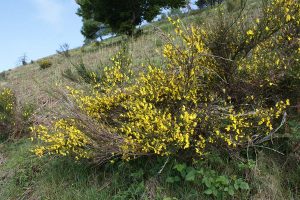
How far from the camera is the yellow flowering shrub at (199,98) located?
374 centimetres

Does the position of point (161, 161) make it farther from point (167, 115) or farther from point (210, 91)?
point (210, 91)

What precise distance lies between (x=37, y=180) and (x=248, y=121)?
3.00m

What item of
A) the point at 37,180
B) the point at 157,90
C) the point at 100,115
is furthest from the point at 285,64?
the point at 37,180

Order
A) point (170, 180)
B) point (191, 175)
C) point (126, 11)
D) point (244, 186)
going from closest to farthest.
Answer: point (244, 186), point (191, 175), point (170, 180), point (126, 11)

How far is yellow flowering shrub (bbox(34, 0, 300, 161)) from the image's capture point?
3.74 meters

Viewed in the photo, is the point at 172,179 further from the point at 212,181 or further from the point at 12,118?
the point at 12,118

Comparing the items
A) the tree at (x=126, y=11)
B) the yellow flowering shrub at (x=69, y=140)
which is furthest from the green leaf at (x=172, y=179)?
the tree at (x=126, y=11)

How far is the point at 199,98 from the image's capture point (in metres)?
4.09

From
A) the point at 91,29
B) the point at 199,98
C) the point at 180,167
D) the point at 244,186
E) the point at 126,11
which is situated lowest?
the point at 244,186

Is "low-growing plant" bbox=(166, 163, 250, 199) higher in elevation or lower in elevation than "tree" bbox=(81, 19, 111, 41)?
lower

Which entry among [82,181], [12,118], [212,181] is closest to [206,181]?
[212,181]

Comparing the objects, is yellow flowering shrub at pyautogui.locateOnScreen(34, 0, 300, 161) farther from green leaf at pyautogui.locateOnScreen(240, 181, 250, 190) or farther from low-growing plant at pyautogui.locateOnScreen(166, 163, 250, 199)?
green leaf at pyautogui.locateOnScreen(240, 181, 250, 190)

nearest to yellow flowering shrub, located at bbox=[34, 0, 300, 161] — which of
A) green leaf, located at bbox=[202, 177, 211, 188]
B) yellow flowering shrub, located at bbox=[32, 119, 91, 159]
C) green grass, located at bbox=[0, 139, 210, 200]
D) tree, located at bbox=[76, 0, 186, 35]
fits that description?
yellow flowering shrub, located at bbox=[32, 119, 91, 159]

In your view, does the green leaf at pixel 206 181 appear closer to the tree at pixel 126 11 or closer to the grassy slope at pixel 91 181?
the grassy slope at pixel 91 181
